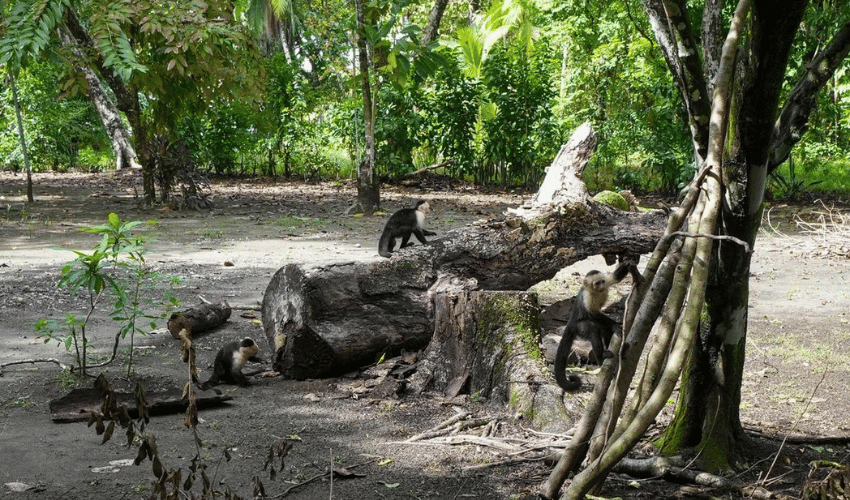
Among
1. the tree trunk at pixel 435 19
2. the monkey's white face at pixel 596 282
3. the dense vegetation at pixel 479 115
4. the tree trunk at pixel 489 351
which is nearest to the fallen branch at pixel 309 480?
the tree trunk at pixel 489 351

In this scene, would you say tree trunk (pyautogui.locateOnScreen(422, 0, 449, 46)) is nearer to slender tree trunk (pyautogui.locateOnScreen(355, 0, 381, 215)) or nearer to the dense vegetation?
the dense vegetation

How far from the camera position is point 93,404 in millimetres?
5297

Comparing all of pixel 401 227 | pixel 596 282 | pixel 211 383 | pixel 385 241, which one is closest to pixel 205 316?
pixel 211 383

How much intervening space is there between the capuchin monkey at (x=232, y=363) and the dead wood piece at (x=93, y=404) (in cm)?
64

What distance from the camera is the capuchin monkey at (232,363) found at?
6.16 meters

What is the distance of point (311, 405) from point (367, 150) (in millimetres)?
9841

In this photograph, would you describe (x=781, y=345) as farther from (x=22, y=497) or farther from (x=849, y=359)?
(x=22, y=497)

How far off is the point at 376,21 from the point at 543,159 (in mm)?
6052

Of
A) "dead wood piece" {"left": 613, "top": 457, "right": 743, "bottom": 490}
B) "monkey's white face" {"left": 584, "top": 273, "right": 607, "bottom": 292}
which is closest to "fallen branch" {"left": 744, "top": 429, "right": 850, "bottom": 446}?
"dead wood piece" {"left": 613, "top": 457, "right": 743, "bottom": 490}

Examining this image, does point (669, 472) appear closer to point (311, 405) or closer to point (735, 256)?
point (735, 256)

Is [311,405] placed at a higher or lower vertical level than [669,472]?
lower

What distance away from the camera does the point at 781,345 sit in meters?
6.90

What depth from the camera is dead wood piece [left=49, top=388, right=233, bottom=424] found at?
16.9 ft

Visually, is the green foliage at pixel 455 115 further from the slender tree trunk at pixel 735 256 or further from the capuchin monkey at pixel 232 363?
the slender tree trunk at pixel 735 256
